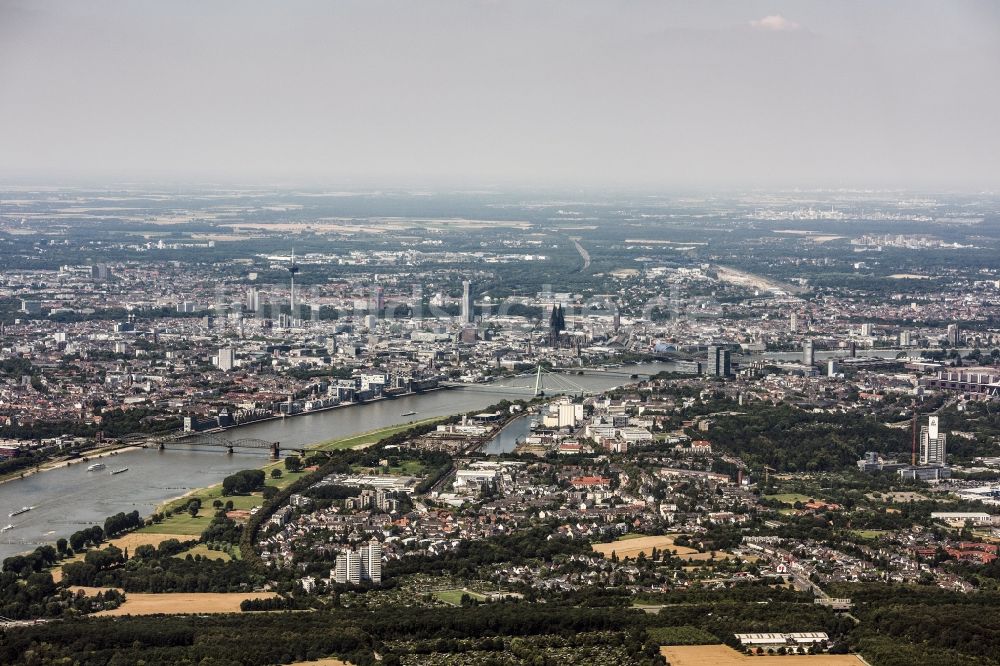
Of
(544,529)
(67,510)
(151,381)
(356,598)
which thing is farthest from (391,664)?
(151,381)

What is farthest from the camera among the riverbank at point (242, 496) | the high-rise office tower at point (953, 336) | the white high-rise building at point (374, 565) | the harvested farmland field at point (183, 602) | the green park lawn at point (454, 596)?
the high-rise office tower at point (953, 336)

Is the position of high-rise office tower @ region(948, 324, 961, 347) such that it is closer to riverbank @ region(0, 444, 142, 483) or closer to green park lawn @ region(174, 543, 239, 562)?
riverbank @ region(0, 444, 142, 483)

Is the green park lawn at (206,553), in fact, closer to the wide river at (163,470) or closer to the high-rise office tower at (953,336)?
the wide river at (163,470)

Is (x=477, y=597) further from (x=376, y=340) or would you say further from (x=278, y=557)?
(x=376, y=340)

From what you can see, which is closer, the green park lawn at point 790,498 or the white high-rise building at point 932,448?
the green park lawn at point 790,498

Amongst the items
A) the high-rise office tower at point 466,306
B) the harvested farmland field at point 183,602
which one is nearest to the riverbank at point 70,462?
the harvested farmland field at point 183,602

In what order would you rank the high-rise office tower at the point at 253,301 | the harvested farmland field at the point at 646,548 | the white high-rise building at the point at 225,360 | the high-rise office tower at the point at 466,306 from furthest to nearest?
1. the high-rise office tower at the point at 253,301
2. the high-rise office tower at the point at 466,306
3. the white high-rise building at the point at 225,360
4. the harvested farmland field at the point at 646,548

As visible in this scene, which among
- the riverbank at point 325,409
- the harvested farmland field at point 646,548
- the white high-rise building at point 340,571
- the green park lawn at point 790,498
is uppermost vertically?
the white high-rise building at point 340,571

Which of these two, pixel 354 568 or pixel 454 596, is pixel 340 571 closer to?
pixel 354 568
